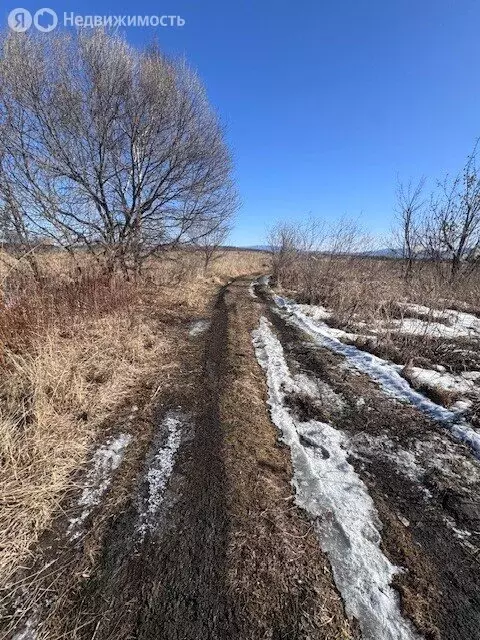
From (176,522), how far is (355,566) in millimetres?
1203

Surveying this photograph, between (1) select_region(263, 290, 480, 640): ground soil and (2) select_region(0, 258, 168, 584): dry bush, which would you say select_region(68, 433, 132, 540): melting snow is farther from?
(1) select_region(263, 290, 480, 640): ground soil

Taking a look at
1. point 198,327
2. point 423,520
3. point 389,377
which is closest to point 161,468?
point 423,520

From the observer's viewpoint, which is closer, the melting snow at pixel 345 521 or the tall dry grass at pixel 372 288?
the melting snow at pixel 345 521

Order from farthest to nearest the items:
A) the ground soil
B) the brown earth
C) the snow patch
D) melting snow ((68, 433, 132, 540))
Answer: the snow patch
melting snow ((68, 433, 132, 540))
the ground soil
the brown earth

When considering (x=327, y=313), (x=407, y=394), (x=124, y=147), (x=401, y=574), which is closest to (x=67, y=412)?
(x=401, y=574)

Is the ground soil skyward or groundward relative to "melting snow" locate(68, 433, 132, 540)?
skyward

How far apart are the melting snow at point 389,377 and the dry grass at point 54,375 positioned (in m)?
3.35

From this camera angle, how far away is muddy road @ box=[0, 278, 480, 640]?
5.20 feet

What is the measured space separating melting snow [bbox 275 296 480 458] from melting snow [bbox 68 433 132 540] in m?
3.48

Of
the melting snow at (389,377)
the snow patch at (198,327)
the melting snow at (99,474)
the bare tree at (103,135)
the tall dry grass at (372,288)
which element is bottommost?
the melting snow at (99,474)

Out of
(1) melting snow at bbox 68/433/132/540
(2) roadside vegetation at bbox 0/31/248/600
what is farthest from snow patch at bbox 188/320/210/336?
(1) melting snow at bbox 68/433/132/540

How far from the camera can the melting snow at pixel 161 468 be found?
7.17 ft

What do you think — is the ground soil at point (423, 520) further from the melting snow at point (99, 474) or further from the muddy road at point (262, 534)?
the melting snow at point (99, 474)

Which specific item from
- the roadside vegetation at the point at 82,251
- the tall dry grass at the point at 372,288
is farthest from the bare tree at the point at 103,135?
the tall dry grass at the point at 372,288
